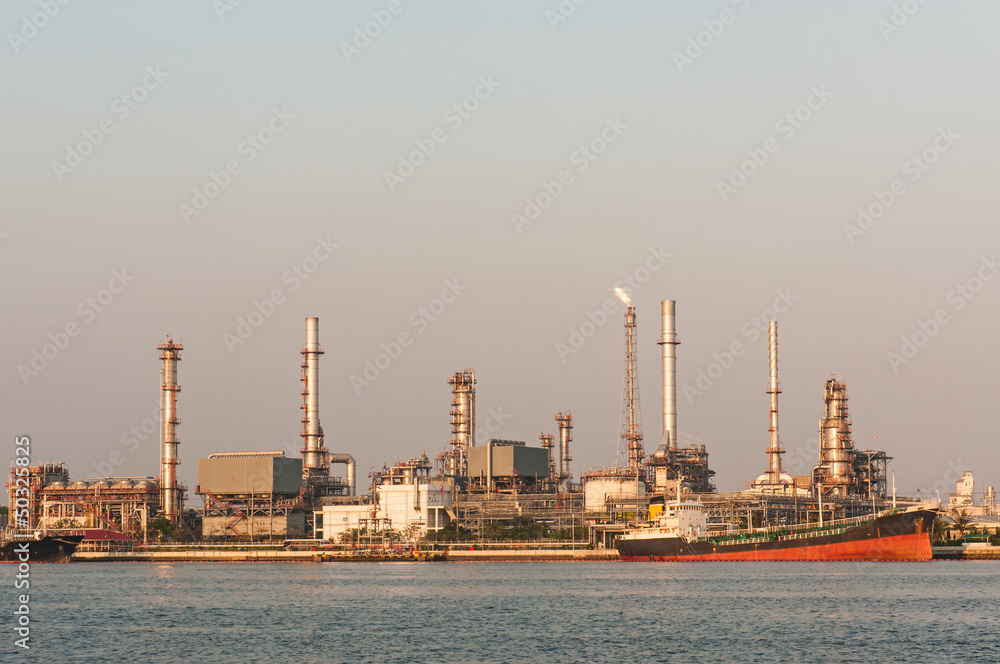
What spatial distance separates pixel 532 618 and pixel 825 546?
69.9 m

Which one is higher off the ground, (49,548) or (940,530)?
Result: (940,530)

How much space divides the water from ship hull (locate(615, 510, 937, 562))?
40.0 feet

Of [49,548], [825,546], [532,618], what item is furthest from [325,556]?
[532,618]

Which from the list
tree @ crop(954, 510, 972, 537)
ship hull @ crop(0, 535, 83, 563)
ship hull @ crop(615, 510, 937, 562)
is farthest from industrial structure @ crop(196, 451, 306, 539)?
tree @ crop(954, 510, 972, 537)

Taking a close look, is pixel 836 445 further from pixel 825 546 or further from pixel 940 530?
pixel 825 546

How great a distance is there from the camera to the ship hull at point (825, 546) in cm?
13550

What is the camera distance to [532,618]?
256 ft

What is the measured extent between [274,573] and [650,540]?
4047cm

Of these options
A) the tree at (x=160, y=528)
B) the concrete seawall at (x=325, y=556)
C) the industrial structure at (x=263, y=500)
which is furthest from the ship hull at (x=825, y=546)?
the tree at (x=160, y=528)

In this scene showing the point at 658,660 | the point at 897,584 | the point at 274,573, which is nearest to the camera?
the point at 658,660

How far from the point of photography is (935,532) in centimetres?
17212

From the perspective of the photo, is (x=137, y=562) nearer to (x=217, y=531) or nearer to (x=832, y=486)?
(x=217, y=531)

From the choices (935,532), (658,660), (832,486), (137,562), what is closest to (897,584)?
(658,660)

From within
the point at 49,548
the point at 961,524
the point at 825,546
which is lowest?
the point at 49,548
